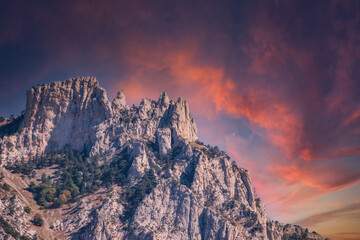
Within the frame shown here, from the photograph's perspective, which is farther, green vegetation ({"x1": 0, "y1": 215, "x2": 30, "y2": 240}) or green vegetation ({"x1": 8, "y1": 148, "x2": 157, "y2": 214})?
green vegetation ({"x1": 8, "y1": 148, "x2": 157, "y2": 214})

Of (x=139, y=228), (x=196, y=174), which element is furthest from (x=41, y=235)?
(x=196, y=174)

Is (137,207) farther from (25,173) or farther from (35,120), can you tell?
(35,120)

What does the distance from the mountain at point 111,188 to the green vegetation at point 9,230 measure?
1.99 feet

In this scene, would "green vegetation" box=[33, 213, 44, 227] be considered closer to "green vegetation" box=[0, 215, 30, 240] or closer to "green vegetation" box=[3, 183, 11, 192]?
"green vegetation" box=[0, 215, 30, 240]

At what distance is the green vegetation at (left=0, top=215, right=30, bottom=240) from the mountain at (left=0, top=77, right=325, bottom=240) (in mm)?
605

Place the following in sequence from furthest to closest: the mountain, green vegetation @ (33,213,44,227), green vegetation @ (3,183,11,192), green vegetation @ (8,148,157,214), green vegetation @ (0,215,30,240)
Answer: green vegetation @ (8,148,157,214), the mountain, green vegetation @ (3,183,11,192), green vegetation @ (33,213,44,227), green vegetation @ (0,215,30,240)

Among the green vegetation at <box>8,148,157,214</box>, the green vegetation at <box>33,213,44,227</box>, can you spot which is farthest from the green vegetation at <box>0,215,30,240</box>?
the green vegetation at <box>8,148,157,214</box>

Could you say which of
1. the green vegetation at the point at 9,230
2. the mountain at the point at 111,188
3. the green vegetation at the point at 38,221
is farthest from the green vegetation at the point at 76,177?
the green vegetation at the point at 9,230

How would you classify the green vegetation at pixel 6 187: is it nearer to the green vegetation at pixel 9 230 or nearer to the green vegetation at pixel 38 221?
the green vegetation at pixel 38 221

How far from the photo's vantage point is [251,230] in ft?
511

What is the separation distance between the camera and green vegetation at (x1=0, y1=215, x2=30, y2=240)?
107 meters

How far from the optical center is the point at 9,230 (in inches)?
4279

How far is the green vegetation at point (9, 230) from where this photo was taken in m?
107

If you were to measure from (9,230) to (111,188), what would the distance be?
61.5 meters
